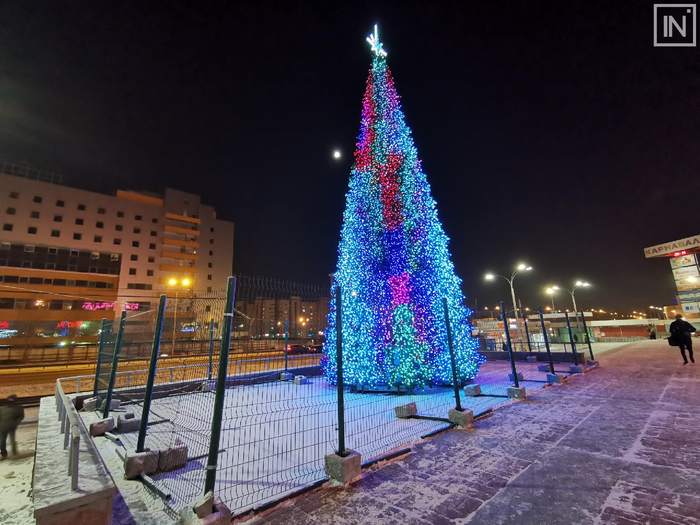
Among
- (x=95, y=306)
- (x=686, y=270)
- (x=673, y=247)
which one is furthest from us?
(x=673, y=247)

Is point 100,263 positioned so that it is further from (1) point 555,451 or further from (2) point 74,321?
(1) point 555,451

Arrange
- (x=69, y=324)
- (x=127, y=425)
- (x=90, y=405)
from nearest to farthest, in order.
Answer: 1. (x=127, y=425)
2. (x=90, y=405)
3. (x=69, y=324)

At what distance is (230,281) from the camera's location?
3514 millimetres

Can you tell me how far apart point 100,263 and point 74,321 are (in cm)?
943

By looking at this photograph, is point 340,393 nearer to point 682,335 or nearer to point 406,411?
point 406,411

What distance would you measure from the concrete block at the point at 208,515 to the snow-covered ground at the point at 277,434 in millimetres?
353

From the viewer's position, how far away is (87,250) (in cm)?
4438

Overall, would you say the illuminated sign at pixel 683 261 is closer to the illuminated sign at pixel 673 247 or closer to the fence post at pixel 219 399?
the illuminated sign at pixel 673 247

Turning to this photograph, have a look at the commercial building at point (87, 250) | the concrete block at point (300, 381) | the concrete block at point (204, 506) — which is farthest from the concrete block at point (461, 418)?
the commercial building at point (87, 250)

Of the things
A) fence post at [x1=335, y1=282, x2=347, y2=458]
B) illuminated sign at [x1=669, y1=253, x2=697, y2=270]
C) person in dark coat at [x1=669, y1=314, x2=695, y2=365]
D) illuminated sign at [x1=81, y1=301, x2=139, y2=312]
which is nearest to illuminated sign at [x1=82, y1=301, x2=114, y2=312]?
illuminated sign at [x1=81, y1=301, x2=139, y2=312]

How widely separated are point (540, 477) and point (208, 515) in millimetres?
3714

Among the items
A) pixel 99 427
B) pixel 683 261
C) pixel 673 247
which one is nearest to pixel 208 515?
pixel 99 427

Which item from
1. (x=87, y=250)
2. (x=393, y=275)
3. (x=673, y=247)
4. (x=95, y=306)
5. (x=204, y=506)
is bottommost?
→ (x=204, y=506)

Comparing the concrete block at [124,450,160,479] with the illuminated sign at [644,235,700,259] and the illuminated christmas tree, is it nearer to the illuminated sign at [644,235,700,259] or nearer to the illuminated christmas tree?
the illuminated christmas tree
